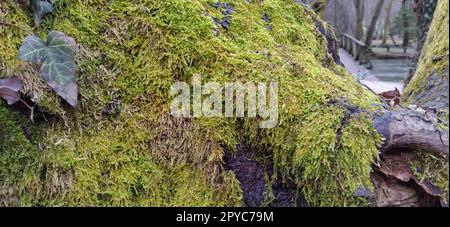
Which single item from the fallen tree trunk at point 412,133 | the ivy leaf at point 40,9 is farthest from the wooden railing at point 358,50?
the ivy leaf at point 40,9

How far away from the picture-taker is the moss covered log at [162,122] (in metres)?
1.36

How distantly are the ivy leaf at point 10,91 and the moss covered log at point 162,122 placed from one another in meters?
0.04

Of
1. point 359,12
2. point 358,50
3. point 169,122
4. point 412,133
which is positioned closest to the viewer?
point 412,133

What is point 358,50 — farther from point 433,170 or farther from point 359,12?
point 433,170

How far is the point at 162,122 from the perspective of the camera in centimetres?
154

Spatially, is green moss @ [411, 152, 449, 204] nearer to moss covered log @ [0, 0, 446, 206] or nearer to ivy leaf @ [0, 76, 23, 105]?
moss covered log @ [0, 0, 446, 206]

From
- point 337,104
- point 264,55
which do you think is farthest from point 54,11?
point 337,104

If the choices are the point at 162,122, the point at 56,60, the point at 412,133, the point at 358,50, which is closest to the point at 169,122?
the point at 162,122

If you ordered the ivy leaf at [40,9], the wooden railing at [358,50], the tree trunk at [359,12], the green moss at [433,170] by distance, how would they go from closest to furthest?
the green moss at [433,170], the ivy leaf at [40,9], the wooden railing at [358,50], the tree trunk at [359,12]

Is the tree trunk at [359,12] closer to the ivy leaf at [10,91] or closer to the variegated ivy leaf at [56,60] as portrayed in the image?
the variegated ivy leaf at [56,60]

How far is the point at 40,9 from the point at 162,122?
2.37 ft

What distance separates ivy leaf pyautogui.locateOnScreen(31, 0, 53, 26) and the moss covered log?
0.12 feet

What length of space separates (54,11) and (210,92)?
797 mm

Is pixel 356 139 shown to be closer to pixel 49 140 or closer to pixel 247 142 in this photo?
pixel 247 142
